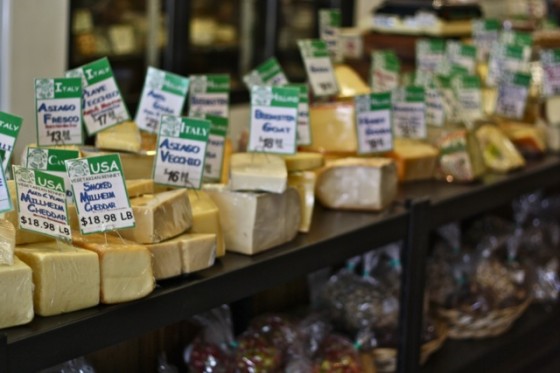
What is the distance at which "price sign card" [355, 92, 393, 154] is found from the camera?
234 cm

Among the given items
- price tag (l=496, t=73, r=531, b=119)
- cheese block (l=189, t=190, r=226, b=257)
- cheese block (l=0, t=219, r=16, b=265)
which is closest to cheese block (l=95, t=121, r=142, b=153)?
cheese block (l=189, t=190, r=226, b=257)

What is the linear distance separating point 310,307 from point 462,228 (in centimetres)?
91

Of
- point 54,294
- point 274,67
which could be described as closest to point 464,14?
point 274,67

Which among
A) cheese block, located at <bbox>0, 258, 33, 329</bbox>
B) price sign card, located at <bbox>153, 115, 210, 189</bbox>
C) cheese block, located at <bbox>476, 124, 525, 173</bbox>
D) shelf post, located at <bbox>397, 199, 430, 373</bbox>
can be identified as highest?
price sign card, located at <bbox>153, 115, 210, 189</bbox>

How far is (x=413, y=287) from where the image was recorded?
2373 millimetres

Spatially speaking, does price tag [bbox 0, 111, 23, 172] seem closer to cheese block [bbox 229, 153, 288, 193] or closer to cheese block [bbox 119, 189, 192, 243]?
cheese block [bbox 119, 189, 192, 243]

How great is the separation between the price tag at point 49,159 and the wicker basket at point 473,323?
4.78 ft

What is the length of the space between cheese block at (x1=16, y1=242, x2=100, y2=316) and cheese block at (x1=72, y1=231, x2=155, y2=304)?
0.02 m

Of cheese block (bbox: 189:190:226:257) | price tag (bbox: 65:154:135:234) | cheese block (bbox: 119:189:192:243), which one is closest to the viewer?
price tag (bbox: 65:154:135:234)

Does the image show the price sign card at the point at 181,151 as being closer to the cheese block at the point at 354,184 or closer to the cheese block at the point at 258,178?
the cheese block at the point at 258,178

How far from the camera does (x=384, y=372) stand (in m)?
2.46

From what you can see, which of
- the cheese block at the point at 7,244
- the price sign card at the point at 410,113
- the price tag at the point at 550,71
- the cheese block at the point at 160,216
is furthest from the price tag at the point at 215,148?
the price tag at the point at 550,71

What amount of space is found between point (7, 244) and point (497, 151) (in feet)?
5.85

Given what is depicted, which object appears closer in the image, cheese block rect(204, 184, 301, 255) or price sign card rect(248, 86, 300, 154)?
cheese block rect(204, 184, 301, 255)
